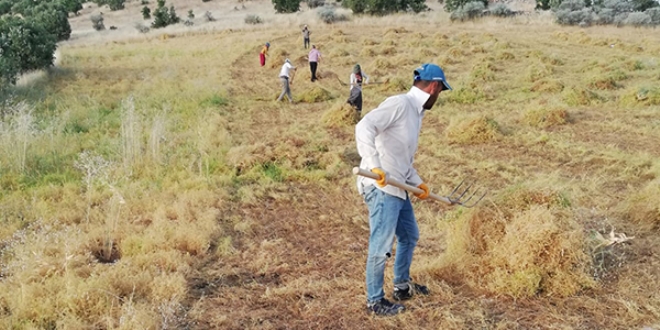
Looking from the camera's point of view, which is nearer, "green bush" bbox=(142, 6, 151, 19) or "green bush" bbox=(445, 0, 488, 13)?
"green bush" bbox=(445, 0, 488, 13)

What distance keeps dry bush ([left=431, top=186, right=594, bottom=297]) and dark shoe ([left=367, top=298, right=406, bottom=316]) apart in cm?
82

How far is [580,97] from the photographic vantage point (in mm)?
11336

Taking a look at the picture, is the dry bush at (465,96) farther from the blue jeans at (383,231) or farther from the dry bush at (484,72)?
the blue jeans at (383,231)

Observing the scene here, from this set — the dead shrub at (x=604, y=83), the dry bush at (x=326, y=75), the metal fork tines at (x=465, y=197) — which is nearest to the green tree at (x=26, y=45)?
the dry bush at (x=326, y=75)

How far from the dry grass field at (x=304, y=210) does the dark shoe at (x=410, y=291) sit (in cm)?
7

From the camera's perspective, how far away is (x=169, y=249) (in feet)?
15.8

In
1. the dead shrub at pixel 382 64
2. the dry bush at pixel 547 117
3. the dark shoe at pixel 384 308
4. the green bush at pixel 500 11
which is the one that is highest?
the green bush at pixel 500 11

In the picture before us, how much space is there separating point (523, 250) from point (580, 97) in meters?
8.74

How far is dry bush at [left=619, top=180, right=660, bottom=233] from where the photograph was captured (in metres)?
5.05

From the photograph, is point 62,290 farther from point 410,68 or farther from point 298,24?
point 298,24

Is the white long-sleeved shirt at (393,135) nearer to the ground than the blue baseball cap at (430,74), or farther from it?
nearer to the ground

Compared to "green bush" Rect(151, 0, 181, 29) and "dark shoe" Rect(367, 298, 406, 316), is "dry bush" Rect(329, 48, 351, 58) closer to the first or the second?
"dark shoe" Rect(367, 298, 406, 316)

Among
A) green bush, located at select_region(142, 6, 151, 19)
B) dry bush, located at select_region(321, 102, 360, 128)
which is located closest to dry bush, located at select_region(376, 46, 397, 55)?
dry bush, located at select_region(321, 102, 360, 128)

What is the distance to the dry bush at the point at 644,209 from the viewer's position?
505cm
